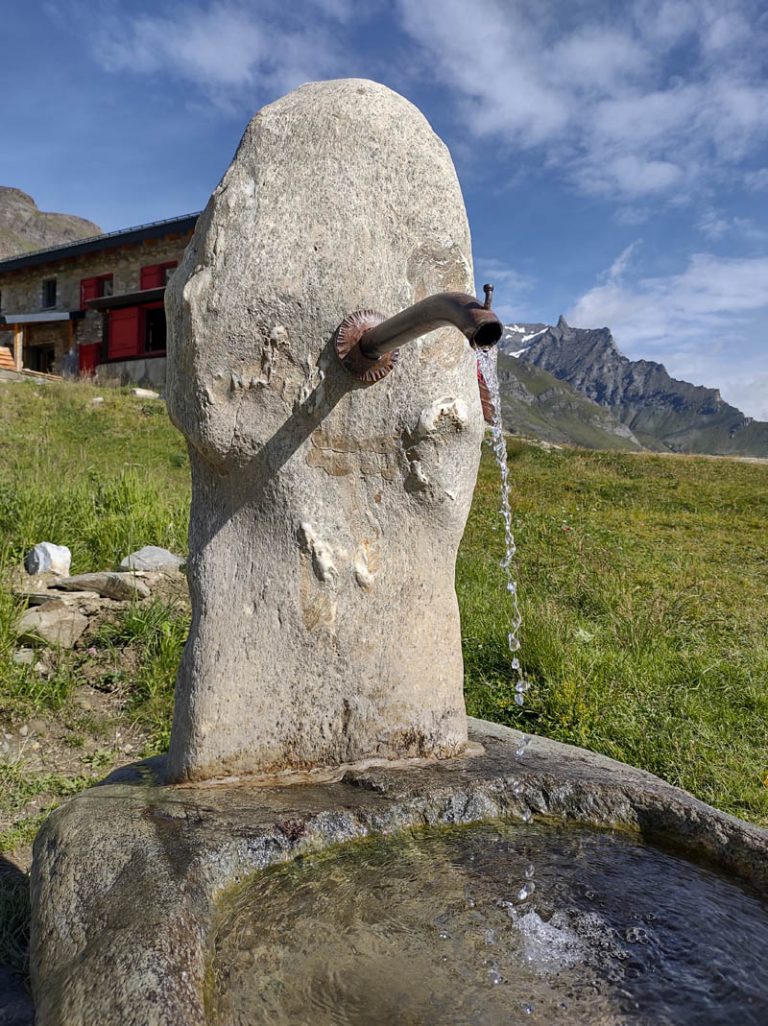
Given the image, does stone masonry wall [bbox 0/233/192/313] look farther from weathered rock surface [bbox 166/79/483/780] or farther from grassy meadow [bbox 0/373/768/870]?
weathered rock surface [bbox 166/79/483/780]

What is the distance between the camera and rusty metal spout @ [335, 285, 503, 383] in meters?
1.62

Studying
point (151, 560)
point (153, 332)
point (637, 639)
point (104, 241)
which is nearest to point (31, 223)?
point (104, 241)

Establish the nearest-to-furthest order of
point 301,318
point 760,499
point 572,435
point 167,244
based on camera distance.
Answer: point 301,318 → point 760,499 → point 167,244 → point 572,435

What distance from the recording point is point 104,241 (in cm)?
2433

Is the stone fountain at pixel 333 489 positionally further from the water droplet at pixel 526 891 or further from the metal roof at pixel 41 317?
the metal roof at pixel 41 317

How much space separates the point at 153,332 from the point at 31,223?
93005 millimetres

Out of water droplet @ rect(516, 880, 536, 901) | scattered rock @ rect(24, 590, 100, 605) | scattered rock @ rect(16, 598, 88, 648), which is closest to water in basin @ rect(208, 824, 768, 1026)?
water droplet @ rect(516, 880, 536, 901)

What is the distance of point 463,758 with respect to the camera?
224 centimetres

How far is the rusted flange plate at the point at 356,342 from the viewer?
6.97 ft

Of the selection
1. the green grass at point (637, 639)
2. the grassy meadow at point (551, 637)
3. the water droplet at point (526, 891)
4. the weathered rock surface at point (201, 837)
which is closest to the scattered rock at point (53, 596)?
the grassy meadow at point (551, 637)

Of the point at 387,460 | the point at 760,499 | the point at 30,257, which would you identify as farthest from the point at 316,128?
the point at 30,257

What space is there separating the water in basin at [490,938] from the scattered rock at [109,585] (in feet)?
12.1

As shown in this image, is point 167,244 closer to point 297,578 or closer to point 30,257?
point 30,257

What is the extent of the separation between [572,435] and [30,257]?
181453 millimetres
